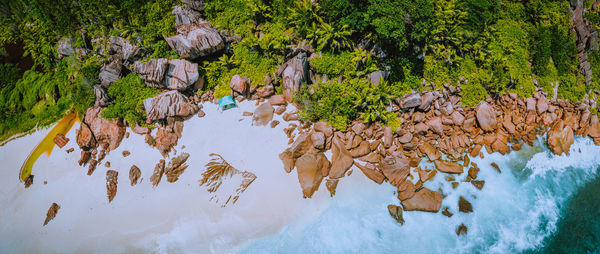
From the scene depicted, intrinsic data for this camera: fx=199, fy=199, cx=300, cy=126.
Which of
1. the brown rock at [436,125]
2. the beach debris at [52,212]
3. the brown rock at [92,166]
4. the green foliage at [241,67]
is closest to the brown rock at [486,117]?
the brown rock at [436,125]

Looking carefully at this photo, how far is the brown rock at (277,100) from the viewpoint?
966 cm

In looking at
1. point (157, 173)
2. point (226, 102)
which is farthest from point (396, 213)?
point (157, 173)

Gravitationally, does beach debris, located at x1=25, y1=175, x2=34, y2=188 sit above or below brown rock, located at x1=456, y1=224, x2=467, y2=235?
below

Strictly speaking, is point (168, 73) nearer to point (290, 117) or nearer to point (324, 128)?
point (290, 117)

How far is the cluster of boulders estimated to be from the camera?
8.13m

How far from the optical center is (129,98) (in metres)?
10.0

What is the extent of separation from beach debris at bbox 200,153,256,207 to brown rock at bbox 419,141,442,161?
7447 millimetres

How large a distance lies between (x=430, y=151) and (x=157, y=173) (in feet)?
39.3

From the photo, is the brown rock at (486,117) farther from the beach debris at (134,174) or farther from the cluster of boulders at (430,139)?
the beach debris at (134,174)

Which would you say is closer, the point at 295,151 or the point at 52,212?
the point at 295,151

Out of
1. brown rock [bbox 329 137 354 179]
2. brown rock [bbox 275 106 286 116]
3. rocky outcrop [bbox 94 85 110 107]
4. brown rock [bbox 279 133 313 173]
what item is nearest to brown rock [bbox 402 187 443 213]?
brown rock [bbox 329 137 354 179]

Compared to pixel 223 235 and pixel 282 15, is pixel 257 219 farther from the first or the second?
pixel 282 15

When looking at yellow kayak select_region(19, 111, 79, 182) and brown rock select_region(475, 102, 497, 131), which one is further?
yellow kayak select_region(19, 111, 79, 182)

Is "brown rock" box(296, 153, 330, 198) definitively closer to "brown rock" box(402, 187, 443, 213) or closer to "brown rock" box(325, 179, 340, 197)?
"brown rock" box(325, 179, 340, 197)
